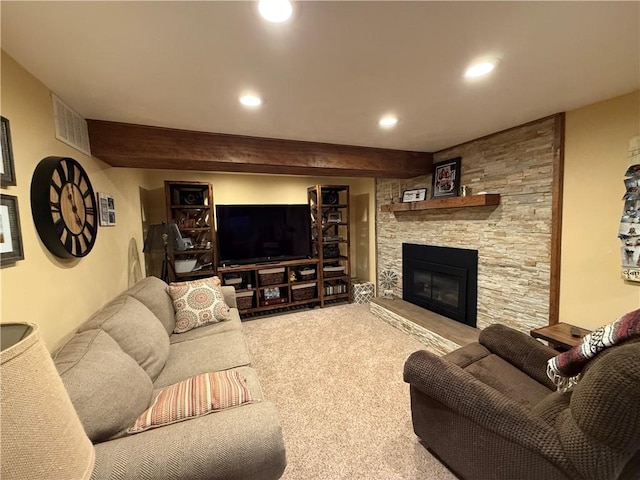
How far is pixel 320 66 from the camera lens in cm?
138

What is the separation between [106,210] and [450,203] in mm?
3223

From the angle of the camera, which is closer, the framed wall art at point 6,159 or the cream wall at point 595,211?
the framed wall art at point 6,159

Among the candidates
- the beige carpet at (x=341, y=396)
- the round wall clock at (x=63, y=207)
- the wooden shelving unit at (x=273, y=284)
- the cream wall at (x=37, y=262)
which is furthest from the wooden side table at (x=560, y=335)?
the round wall clock at (x=63, y=207)

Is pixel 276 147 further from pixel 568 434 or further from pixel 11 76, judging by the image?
pixel 568 434

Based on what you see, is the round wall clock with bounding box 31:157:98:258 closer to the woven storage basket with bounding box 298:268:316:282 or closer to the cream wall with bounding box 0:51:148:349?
the cream wall with bounding box 0:51:148:349

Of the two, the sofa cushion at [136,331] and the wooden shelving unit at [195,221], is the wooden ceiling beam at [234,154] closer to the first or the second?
the wooden shelving unit at [195,221]

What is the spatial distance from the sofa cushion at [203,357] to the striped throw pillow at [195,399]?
283 mm

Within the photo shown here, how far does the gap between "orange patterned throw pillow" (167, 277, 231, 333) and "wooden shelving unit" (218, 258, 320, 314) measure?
3.93ft

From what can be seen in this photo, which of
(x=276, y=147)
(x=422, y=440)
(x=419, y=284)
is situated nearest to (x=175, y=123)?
(x=276, y=147)

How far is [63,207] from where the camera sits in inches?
60.8

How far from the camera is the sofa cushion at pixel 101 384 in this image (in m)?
1.00

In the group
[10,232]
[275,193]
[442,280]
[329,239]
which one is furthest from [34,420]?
[275,193]

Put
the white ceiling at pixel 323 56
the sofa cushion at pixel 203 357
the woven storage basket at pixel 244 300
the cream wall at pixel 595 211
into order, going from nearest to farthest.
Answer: the white ceiling at pixel 323 56 → the sofa cushion at pixel 203 357 → the cream wall at pixel 595 211 → the woven storage basket at pixel 244 300

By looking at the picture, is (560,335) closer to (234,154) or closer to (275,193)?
(234,154)
